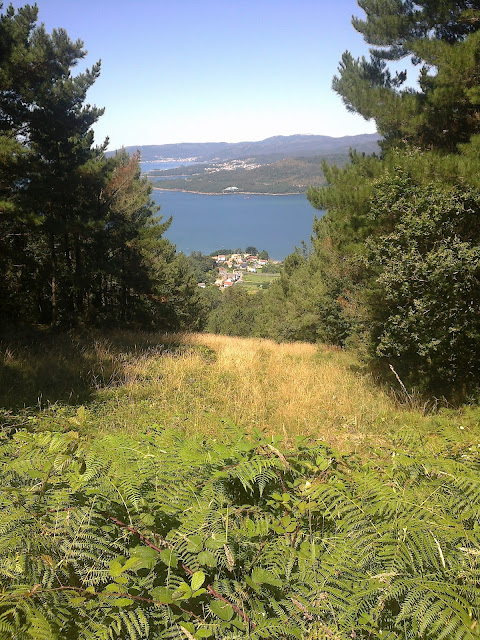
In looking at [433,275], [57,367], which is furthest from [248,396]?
[57,367]

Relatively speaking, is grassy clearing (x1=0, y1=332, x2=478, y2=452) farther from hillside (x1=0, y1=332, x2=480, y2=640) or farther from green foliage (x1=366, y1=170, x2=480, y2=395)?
hillside (x1=0, y1=332, x2=480, y2=640)

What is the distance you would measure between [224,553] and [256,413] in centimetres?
333

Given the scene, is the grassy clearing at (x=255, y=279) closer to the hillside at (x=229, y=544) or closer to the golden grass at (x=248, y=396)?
the golden grass at (x=248, y=396)

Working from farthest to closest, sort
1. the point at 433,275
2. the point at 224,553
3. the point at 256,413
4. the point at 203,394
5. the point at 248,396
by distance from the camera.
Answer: the point at 203,394 < the point at 248,396 < the point at 433,275 < the point at 256,413 < the point at 224,553

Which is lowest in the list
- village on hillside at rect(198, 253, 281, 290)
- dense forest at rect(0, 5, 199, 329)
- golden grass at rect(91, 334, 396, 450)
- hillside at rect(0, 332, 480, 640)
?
village on hillside at rect(198, 253, 281, 290)

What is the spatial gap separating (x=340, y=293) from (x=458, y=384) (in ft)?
33.5

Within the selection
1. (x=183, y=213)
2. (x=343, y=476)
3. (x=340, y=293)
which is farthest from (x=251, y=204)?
(x=343, y=476)

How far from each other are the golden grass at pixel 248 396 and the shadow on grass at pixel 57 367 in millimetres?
328

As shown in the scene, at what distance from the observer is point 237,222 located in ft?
495

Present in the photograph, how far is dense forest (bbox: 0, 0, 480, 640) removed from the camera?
1179 mm

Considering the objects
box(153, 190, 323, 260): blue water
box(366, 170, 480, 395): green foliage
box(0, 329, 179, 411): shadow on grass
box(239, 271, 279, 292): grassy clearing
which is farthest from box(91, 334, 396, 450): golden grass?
box(153, 190, 323, 260): blue water

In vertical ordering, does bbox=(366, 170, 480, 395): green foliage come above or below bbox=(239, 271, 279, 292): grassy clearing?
above

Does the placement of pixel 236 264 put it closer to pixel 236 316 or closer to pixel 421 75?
pixel 236 316

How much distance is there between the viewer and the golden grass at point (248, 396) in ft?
14.1
